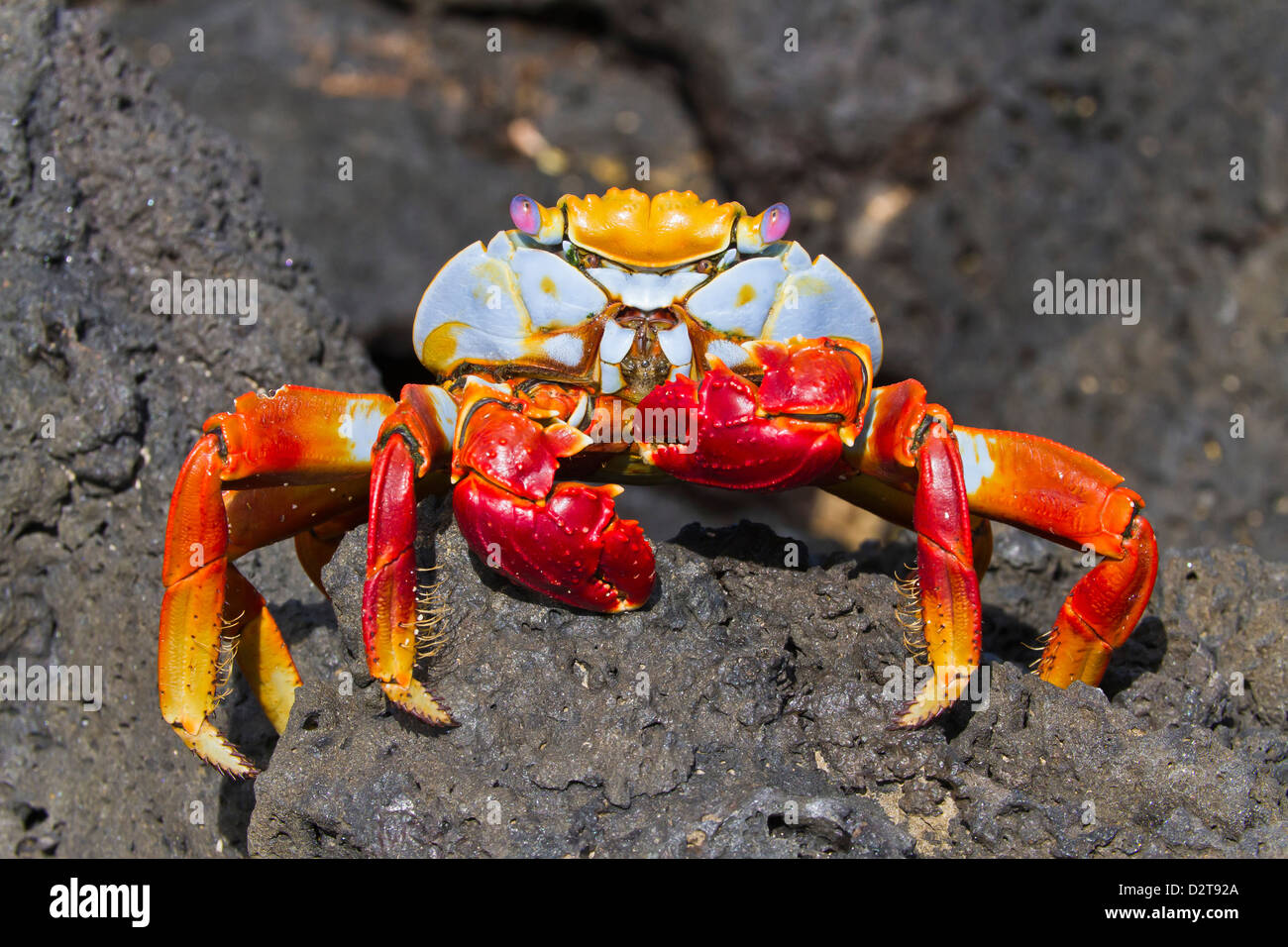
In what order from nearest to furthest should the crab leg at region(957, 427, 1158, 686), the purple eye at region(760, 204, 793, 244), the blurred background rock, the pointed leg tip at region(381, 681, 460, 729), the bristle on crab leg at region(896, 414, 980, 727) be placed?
the pointed leg tip at region(381, 681, 460, 729)
the bristle on crab leg at region(896, 414, 980, 727)
the crab leg at region(957, 427, 1158, 686)
the purple eye at region(760, 204, 793, 244)
the blurred background rock

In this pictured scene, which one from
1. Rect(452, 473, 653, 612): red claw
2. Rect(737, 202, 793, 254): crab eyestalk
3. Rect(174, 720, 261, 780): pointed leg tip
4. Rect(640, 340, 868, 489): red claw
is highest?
Rect(737, 202, 793, 254): crab eyestalk

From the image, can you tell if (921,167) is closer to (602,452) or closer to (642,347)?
(642,347)

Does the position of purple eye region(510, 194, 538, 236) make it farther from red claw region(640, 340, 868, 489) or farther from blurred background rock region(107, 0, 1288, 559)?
blurred background rock region(107, 0, 1288, 559)

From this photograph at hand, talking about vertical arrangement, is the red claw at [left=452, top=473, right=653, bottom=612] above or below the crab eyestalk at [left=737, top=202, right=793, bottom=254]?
below

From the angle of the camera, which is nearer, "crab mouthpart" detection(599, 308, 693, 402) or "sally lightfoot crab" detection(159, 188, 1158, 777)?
"sally lightfoot crab" detection(159, 188, 1158, 777)

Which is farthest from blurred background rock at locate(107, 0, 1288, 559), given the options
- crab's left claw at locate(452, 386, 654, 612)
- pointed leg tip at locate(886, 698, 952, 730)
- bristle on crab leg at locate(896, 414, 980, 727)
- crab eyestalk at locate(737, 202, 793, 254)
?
pointed leg tip at locate(886, 698, 952, 730)

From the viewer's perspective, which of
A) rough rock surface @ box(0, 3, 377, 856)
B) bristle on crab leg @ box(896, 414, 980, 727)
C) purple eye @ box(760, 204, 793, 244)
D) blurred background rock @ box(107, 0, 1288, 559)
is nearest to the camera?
bristle on crab leg @ box(896, 414, 980, 727)

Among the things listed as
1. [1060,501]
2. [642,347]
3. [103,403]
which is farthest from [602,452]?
[103,403]

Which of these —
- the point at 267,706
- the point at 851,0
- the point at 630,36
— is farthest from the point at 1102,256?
the point at 267,706
